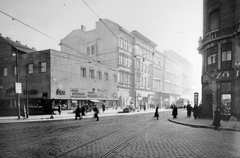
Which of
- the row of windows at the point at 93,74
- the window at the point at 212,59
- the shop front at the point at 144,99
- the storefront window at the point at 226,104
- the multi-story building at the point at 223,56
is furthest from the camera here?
the shop front at the point at 144,99

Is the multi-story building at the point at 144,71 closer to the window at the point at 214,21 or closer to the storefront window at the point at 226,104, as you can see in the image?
the window at the point at 214,21

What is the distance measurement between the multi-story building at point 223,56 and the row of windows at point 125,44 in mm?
21555

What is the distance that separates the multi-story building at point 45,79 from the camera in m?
25.0

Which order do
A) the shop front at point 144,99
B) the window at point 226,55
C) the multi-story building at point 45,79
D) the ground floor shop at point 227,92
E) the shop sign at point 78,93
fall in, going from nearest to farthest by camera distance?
1. the ground floor shop at point 227,92
2. the window at point 226,55
3. the multi-story building at point 45,79
4. the shop sign at point 78,93
5. the shop front at point 144,99

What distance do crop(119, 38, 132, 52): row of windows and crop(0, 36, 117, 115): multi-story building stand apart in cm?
874

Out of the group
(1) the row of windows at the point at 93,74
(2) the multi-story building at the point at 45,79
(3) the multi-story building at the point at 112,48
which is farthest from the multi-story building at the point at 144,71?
(2) the multi-story building at the point at 45,79

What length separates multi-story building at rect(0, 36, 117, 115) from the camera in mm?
24980

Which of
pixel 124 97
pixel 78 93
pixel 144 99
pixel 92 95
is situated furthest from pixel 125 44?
pixel 78 93

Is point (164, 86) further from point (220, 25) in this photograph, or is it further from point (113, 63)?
point (220, 25)

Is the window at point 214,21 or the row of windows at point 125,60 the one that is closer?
the window at point 214,21

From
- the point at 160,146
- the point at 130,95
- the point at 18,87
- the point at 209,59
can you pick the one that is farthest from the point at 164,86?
the point at 160,146

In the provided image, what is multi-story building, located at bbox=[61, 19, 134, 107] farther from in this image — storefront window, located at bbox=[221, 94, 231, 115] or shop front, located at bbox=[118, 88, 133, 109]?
storefront window, located at bbox=[221, 94, 231, 115]

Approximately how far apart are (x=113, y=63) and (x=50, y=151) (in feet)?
107

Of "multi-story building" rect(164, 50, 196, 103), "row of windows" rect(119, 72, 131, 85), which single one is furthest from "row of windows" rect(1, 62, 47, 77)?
"multi-story building" rect(164, 50, 196, 103)
